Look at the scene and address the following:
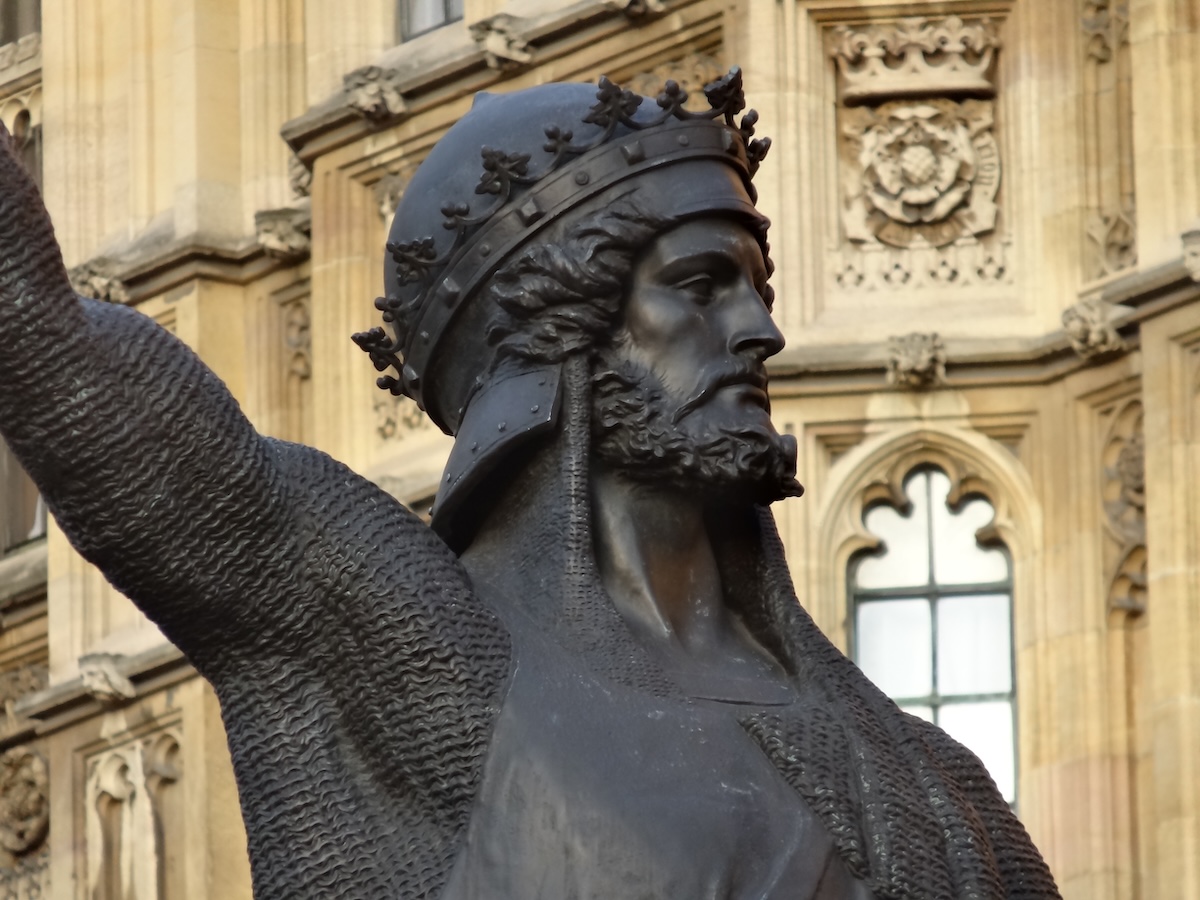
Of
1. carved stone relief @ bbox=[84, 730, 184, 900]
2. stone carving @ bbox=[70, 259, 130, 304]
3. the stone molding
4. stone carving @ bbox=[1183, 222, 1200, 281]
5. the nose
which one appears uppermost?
stone carving @ bbox=[70, 259, 130, 304]

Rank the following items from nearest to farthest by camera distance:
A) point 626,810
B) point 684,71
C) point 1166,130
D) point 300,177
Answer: point 626,810, point 1166,130, point 684,71, point 300,177

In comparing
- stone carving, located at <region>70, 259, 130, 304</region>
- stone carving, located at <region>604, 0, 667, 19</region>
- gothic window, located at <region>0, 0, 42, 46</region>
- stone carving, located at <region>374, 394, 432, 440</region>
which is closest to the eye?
stone carving, located at <region>604, 0, 667, 19</region>

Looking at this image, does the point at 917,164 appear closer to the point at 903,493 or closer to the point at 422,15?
the point at 903,493

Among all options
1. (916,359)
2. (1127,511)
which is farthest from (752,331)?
(916,359)

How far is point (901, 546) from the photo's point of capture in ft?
62.2

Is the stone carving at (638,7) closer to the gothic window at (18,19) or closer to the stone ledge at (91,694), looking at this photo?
the stone ledge at (91,694)

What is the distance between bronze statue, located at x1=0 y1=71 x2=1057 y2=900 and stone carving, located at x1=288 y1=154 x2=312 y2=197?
15.8 m

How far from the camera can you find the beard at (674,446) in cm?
505

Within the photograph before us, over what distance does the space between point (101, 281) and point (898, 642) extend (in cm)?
420

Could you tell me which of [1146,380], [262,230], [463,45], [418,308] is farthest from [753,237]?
[262,230]

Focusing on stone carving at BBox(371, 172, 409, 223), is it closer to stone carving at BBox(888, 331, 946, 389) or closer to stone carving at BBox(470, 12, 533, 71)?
stone carving at BBox(470, 12, 533, 71)

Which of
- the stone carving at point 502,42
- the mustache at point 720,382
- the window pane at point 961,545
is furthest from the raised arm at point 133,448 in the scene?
the stone carving at point 502,42

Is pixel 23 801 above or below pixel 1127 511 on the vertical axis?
below

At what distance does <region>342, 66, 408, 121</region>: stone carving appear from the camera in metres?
20.2
